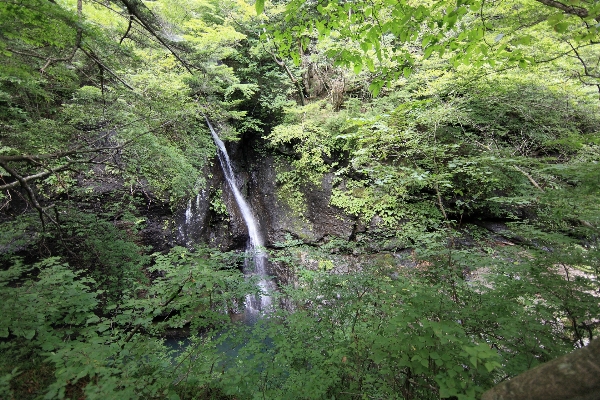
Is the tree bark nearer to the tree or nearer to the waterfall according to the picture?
the tree

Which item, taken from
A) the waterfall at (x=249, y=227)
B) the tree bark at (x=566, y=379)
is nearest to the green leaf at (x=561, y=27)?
the tree bark at (x=566, y=379)

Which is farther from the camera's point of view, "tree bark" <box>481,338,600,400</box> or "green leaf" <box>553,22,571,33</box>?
"green leaf" <box>553,22,571,33</box>

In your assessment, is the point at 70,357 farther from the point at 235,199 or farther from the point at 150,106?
the point at 235,199

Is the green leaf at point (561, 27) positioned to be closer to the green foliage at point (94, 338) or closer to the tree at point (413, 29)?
the tree at point (413, 29)

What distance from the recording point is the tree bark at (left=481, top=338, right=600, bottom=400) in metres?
0.73

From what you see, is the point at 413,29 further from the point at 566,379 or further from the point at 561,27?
the point at 566,379

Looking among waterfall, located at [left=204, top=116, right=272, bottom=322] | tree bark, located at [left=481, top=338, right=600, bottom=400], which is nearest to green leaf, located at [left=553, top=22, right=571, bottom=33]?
tree bark, located at [left=481, top=338, right=600, bottom=400]

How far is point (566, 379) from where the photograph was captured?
A: 764 millimetres

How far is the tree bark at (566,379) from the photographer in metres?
0.73

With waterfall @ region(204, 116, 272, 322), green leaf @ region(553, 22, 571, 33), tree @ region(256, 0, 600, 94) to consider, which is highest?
tree @ region(256, 0, 600, 94)

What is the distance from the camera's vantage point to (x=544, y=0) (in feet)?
5.74

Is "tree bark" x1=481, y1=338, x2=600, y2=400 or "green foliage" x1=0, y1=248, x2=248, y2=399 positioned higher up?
"tree bark" x1=481, y1=338, x2=600, y2=400

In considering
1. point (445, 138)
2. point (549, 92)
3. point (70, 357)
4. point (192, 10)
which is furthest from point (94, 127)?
point (549, 92)

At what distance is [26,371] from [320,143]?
829 cm
